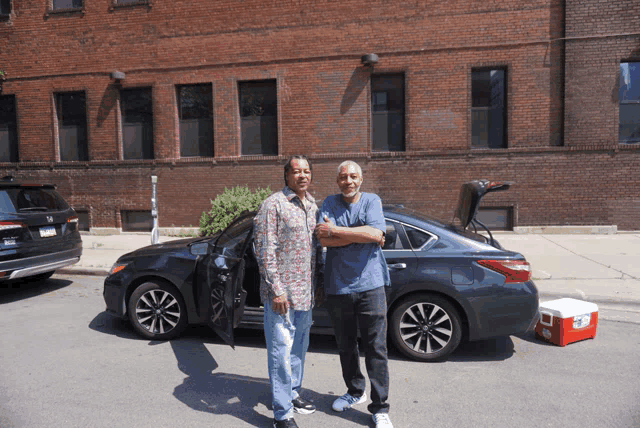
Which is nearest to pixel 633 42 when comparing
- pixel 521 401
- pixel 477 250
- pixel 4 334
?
pixel 477 250

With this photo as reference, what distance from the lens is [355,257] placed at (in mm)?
3229

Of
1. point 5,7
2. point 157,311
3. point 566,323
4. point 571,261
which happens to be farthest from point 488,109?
point 5,7

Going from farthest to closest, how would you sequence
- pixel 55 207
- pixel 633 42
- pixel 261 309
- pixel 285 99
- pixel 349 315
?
pixel 285 99
pixel 633 42
pixel 55 207
pixel 261 309
pixel 349 315

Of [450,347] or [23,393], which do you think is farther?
[450,347]

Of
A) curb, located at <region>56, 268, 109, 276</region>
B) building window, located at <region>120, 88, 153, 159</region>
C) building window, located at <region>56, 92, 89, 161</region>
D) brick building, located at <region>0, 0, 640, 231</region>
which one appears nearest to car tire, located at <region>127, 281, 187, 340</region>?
curb, located at <region>56, 268, 109, 276</region>

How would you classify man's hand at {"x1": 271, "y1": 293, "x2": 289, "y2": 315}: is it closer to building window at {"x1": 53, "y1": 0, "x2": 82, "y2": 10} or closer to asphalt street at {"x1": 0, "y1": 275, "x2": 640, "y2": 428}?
asphalt street at {"x1": 0, "y1": 275, "x2": 640, "y2": 428}

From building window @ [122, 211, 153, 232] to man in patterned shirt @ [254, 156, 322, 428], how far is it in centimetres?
1150

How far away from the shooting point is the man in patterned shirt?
10.3ft

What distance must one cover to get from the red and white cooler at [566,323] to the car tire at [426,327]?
4.14 ft

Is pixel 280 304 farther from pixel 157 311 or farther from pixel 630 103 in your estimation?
pixel 630 103

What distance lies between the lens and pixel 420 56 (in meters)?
12.1

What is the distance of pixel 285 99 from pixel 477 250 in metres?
9.23

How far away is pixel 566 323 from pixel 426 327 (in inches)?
63.0

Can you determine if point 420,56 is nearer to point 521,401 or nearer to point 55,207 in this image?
point 55,207
